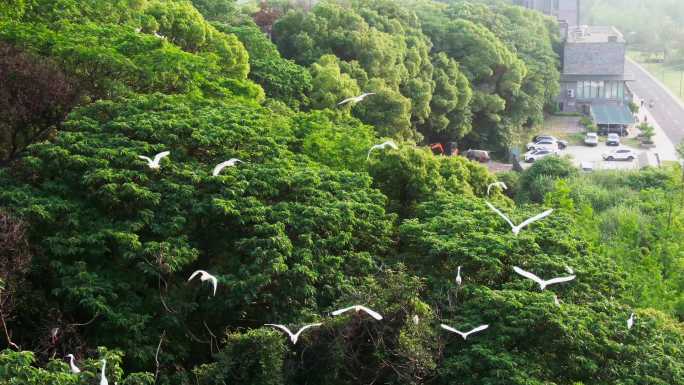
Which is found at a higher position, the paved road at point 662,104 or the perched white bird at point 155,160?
the perched white bird at point 155,160

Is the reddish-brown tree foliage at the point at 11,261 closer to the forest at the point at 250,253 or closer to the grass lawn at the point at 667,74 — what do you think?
the forest at the point at 250,253

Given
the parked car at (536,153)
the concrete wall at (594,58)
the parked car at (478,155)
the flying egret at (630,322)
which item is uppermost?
the flying egret at (630,322)

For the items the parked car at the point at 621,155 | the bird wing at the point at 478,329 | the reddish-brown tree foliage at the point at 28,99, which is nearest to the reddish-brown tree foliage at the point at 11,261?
the reddish-brown tree foliage at the point at 28,99

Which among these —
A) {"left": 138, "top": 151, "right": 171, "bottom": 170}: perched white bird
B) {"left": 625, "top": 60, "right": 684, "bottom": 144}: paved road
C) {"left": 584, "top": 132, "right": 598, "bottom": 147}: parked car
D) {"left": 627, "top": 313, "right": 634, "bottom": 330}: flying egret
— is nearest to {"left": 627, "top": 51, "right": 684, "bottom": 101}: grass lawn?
{"left": 625, "top": 60, "right": 684, "bottom": 144}: paved road

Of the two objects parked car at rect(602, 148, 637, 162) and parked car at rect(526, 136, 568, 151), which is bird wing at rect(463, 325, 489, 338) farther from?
parked car at rect(526, 136, 568, 151)

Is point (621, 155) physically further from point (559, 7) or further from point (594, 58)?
point (559, 7)

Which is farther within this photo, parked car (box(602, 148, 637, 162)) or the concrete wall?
the concrete wall
